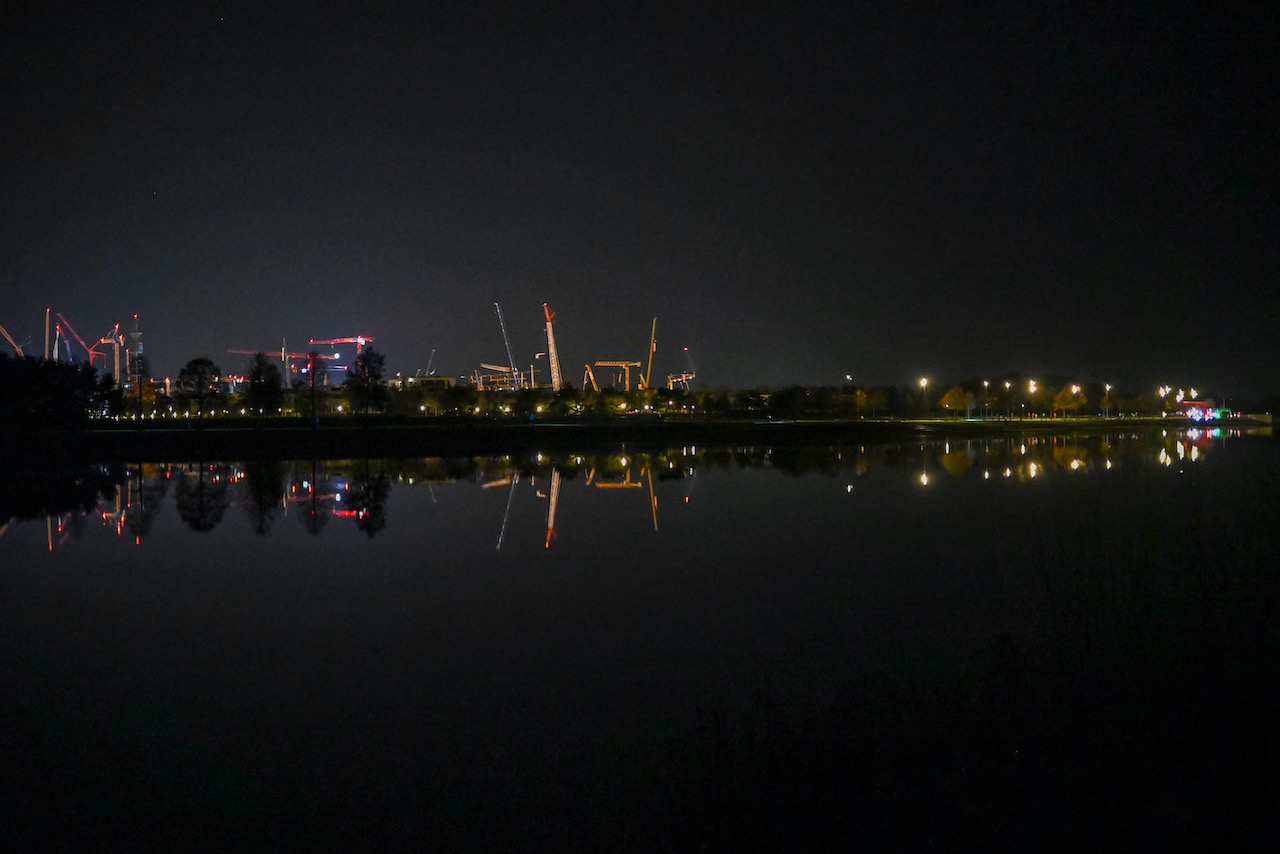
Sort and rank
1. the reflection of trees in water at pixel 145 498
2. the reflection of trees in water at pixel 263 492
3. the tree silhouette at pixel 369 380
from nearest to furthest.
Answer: the reflection of trees in water at pixel 145 498
the reflection of trees in water at pixel 263 492
the tree silhouette at pixel 369 380

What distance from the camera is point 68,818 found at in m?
6.02

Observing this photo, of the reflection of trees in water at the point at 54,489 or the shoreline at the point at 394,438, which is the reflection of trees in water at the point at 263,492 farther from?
the shoreline at the point at 394,438

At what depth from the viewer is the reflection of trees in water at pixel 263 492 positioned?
19.6m

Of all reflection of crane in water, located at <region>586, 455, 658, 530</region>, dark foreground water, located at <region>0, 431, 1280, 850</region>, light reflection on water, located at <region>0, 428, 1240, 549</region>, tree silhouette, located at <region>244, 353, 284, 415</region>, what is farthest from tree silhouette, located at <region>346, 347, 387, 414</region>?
dark foreground water, located at <region>0, 431, 1280, 850</region>

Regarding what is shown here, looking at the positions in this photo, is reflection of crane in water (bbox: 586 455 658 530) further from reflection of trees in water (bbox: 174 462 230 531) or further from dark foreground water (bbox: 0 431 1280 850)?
reflection of trees in water (bbox: 174 462 230 531)

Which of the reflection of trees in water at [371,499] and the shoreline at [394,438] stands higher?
the shoreline at [394,438]

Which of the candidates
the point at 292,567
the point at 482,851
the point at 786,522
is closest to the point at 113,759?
the point at 482,851

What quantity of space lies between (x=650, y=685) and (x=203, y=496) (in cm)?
1980

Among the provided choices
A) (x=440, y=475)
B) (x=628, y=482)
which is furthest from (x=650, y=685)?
(x=440, y=475)

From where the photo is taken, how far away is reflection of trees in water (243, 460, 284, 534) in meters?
19.6

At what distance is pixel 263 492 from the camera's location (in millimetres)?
25312

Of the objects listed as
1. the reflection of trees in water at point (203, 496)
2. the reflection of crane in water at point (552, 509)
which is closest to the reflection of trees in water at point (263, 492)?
the reflection of trees in water at point (203, 496)

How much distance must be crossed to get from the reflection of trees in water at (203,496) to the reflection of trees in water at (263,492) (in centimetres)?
60

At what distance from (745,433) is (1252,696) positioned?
4957 centimetres
